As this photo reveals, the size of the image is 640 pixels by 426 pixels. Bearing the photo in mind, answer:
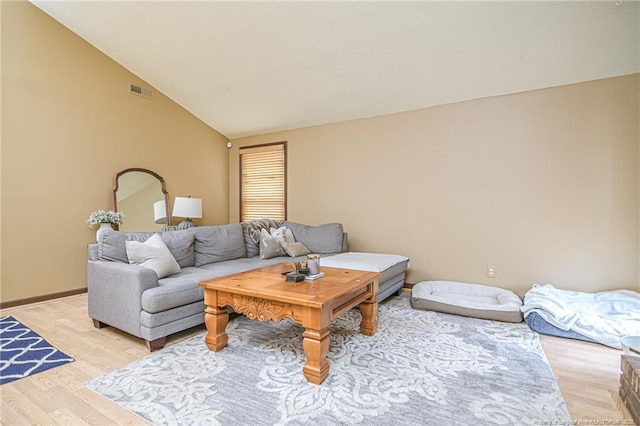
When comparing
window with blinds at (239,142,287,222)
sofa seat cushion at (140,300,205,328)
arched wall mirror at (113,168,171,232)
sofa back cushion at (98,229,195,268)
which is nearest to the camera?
sofa seat cushion at (140,300,205,328)

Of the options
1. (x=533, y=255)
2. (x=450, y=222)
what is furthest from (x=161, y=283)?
(x=533, y=255)

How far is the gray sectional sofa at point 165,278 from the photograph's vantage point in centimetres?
236

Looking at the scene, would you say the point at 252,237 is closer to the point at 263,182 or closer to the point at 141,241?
the point at 141,241

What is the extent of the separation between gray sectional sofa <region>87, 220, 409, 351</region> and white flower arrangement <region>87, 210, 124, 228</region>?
1253 millimetres

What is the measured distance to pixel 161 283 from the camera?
2.54 metres

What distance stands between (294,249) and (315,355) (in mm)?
2171

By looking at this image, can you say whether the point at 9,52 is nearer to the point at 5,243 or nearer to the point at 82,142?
the point at 82,142

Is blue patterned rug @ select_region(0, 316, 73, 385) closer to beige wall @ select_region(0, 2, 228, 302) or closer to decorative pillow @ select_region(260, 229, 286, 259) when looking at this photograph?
beige wall @ select_region(0, 2, 228, 302)

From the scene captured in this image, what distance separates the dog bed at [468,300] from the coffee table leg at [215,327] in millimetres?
1957

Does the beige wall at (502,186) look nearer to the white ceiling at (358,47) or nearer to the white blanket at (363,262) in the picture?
the white ceiling at (358,47)

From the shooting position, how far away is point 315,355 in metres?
1.90

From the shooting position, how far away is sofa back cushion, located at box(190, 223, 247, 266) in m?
3.45

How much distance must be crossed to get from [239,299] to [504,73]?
3398mm

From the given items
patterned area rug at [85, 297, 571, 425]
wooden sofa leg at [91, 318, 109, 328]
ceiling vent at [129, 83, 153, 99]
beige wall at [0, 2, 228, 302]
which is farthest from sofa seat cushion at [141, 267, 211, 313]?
ceiling vent at [129, 83, 153, 99]
